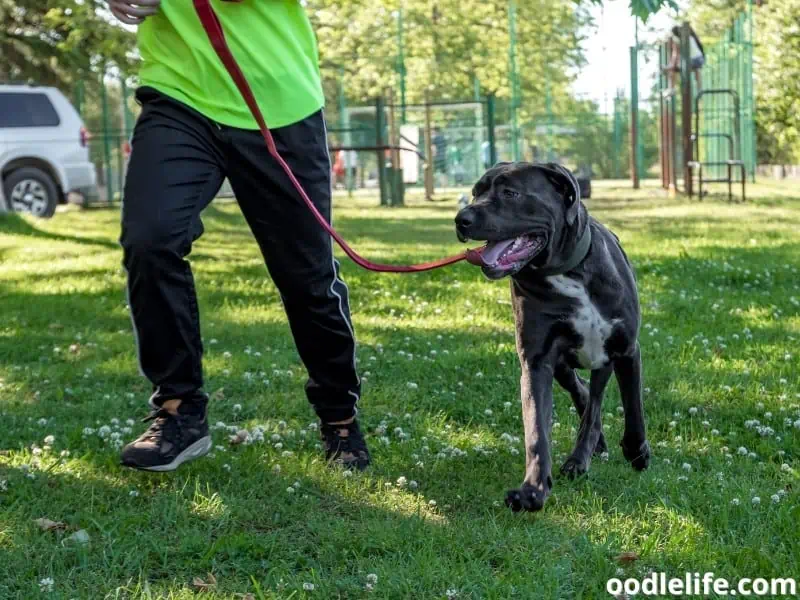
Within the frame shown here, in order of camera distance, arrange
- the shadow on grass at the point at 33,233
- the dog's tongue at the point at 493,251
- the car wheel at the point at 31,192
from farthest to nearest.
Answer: the car wheel at the point at 31,192 → the shadow on grass at the point at 33,233 → the dog's tongue at the point at 493,251

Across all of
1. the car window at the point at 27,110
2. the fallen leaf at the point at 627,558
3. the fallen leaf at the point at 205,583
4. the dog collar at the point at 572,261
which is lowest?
the fallen leaf at the point at 627,558

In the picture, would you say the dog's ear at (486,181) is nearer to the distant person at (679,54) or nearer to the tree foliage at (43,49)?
the tree foliage at (43,49)

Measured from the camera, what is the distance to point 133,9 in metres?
3.70

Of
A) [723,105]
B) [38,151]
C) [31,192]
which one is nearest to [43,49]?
[38,151]

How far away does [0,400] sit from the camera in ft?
17.8

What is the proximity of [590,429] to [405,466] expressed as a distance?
70 centimetres

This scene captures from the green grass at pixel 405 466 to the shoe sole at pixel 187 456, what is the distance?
0.25 feet

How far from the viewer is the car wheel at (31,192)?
19.5m

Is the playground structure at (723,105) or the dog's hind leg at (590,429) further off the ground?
the playground structure at (723,105)

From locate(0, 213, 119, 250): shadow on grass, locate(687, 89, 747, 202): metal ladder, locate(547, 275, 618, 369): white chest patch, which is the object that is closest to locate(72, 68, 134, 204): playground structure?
locate(0, 213, 119, 250): shadow on grass

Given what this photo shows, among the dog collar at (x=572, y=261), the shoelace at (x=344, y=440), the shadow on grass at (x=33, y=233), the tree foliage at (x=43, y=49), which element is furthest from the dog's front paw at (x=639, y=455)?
→ the tree foliage at (x=43, y=49)

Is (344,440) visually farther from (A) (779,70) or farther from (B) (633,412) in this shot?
(A) (779,70)

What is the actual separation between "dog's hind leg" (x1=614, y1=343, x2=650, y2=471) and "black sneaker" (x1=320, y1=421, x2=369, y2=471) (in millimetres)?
979

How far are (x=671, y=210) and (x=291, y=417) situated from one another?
1345 centimetres
